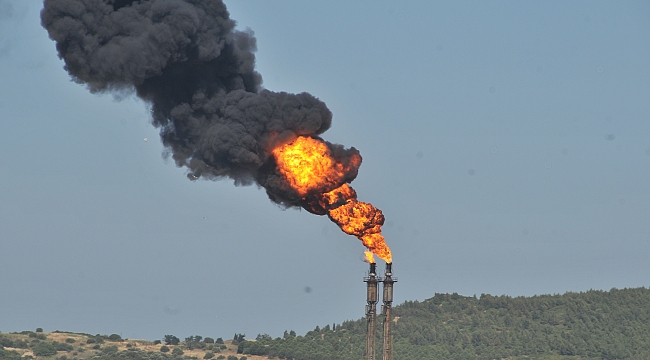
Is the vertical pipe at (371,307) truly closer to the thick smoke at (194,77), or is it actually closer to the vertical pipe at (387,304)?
the vertical pipe at (387,304)

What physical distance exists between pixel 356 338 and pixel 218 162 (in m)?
102

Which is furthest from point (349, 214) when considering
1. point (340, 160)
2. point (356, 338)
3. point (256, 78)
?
point (356, 338)

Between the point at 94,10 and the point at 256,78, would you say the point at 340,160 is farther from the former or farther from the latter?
the point at 94,10

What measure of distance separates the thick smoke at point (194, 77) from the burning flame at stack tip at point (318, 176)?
0.65 metres

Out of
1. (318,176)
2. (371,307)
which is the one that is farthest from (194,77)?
(371,307)

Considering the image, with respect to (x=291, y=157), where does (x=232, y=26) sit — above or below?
above

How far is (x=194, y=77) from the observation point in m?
96.4

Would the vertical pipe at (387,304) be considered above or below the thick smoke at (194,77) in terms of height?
below

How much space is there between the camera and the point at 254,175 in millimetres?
96938

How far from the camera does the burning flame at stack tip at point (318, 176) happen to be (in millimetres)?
95938

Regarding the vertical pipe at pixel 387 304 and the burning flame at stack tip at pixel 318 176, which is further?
the vertical pipe at pixel 387 304

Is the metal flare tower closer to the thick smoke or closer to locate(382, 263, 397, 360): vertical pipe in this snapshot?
locate(382, 263, 397, 360): vertical pipe

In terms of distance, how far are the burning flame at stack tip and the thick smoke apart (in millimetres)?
646

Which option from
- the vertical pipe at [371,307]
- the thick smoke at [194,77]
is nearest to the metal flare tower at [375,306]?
the vertical pipe at [371,307]
